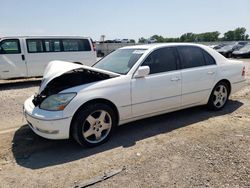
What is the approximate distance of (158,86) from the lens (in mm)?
4586

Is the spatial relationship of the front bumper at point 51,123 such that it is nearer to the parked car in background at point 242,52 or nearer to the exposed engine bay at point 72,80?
the exposed engine bay at point 72,80

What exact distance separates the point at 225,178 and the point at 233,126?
1909 millimetres

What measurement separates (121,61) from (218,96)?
2.35m

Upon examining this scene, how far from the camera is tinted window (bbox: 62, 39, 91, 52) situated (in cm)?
1095

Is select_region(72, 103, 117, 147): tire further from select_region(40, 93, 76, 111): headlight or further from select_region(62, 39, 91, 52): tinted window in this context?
select_region(62, 39, 91, 52): tinted window

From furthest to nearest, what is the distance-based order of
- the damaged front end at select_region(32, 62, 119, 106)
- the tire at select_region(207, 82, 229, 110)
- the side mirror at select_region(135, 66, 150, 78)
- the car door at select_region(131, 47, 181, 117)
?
the tire at select_region(207, 82, 229, 110)
the car door at select_region(131, 47, 181, 117)
the side mirror at select_region(135, 66, 150, 78)
the damaged front end at select_region(32, 62, 119, 106)

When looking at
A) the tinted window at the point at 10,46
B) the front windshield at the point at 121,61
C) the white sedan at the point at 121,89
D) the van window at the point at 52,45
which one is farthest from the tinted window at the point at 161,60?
the tinted window at the point at 10,46

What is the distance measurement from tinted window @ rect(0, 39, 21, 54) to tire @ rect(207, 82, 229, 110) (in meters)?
7.56

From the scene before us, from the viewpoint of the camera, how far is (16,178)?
323 cm

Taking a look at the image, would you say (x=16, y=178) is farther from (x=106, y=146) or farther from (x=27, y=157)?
(x=106, y=146)

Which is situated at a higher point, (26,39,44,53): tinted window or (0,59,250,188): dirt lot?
(26,39,44,53): tinted window

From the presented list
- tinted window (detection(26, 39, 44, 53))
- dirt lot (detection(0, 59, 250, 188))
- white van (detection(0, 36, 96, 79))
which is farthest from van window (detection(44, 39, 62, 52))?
dirt lot (detection(0, 59, 250, 188))

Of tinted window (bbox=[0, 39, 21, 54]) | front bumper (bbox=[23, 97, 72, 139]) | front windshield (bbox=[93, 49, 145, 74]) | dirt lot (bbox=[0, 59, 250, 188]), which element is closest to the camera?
dirt lot (bbox=[0, 59, 250, 188])

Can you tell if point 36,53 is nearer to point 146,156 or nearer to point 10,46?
point 10,46
